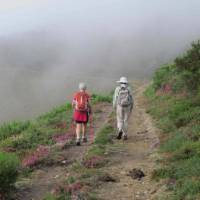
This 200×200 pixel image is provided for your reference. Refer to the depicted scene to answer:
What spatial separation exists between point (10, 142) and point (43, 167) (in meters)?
4.66

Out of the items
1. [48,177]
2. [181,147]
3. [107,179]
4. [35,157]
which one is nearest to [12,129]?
[35,157]

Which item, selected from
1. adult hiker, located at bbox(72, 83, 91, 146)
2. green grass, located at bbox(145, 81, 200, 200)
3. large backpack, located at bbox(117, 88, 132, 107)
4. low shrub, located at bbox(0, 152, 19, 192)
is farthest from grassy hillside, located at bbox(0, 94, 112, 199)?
green grass, located at bbox(145, 81, 200, 200)

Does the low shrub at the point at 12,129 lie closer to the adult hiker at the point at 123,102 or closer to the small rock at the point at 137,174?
the adult hiker at the point at 123,102

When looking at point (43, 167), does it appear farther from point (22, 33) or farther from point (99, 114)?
point (22, 33)

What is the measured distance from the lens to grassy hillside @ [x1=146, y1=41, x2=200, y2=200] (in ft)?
41.2

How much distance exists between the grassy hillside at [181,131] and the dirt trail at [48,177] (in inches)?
97.1

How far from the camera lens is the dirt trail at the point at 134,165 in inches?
512

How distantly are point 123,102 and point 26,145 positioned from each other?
3.60 metres

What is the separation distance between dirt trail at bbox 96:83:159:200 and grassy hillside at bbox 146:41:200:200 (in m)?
0.35

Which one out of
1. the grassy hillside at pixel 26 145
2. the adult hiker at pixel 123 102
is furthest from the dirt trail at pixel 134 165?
the grassy hillside at pixel 26 145

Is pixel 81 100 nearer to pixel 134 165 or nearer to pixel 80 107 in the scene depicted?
pixel 80 107

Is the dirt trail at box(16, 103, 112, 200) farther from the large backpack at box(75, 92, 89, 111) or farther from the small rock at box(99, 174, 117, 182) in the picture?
the large backpack at box(75, 92, 89, 111)

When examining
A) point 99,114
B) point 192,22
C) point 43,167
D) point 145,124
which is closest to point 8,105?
point 99,114

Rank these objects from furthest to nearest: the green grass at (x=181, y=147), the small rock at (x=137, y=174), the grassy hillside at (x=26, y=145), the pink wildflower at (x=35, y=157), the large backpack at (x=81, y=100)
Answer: the large backpack at (x=81, y=100) < the pink wildflower at (x=35, y=157) < the small rock at (x=137, y=174) < the grassy hillside at (x=26, y=145) < the green grass at (x=181, y=147)
